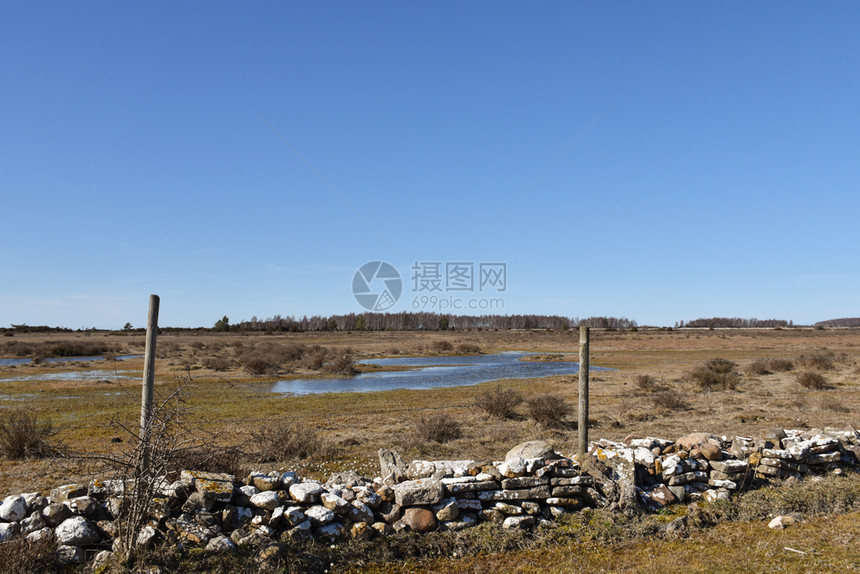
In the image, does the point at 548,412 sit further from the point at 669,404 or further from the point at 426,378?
the point at 426,378

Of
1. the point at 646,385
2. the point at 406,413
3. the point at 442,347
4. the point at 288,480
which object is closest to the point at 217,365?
the point at 406,413

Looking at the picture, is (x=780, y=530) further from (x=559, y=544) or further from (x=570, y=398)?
(x=570, y=398)

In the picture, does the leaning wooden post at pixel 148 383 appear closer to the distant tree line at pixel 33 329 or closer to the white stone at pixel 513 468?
the white stone at pixel 513 468

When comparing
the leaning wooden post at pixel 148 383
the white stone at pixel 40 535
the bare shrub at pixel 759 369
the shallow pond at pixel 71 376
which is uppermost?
the leaning wooden post at pixel 148 383

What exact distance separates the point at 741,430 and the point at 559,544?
10.0 metres

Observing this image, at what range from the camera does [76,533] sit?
536 centimetres

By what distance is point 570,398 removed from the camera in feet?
74.5

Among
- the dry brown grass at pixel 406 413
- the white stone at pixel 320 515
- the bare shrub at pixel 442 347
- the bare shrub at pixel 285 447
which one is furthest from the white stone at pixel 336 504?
the bare shrub at pixel 442 347

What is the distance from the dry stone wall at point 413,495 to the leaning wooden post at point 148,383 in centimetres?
71

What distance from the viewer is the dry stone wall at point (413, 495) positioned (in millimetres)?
5633

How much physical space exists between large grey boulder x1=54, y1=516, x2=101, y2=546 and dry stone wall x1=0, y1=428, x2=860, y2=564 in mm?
10

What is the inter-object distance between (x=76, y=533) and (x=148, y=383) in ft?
5.66

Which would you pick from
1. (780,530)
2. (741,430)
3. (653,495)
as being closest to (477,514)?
(653,495)

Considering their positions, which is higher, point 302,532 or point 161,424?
point 161,424
